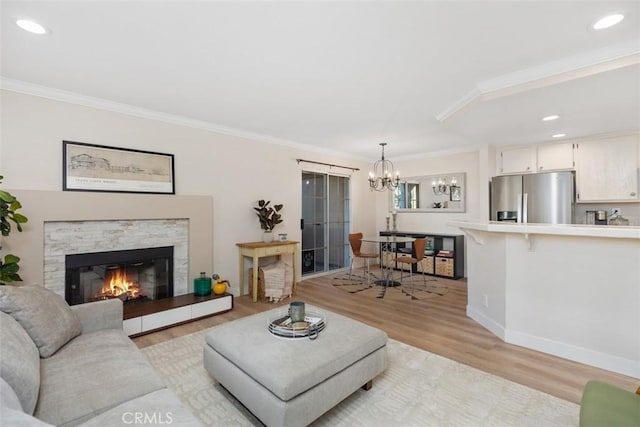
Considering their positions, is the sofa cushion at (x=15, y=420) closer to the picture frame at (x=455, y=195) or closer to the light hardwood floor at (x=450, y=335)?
the light hardwood floor at (x=450, y=335)

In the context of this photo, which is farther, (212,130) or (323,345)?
(212,130)

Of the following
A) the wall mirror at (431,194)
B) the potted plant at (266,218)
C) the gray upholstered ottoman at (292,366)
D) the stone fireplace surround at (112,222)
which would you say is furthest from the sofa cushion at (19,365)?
the wall mirror at (431,194)

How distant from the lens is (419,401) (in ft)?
6.59

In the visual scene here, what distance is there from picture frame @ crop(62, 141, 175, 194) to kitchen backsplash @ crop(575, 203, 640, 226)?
6.21 m

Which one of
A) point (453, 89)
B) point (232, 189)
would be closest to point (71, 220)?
point (232, 189)

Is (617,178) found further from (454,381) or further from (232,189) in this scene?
(232,189)

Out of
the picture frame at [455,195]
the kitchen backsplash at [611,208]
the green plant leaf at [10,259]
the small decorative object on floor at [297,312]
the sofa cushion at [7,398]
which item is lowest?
the small decorative object on floor at [297,312]

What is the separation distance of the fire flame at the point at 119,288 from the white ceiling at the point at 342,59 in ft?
6.72

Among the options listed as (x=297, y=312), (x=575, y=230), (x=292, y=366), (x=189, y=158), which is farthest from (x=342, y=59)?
(x=189, y=158)

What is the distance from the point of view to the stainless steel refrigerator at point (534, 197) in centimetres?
460

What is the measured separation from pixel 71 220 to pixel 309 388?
10.1 ft

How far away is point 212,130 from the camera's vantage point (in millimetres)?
4262

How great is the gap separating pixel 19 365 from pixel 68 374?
14.3 inches

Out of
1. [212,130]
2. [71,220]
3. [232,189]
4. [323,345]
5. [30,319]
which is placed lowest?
[323,345]
